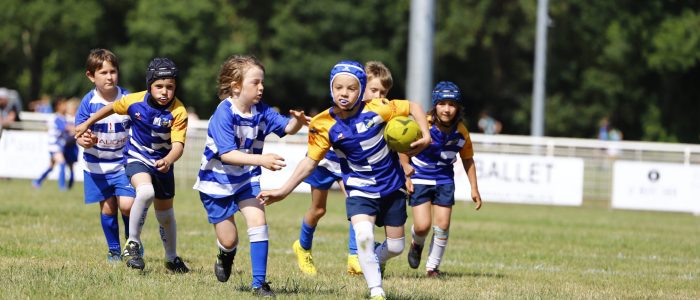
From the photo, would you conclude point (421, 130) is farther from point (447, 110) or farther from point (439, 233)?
point (439, 233)

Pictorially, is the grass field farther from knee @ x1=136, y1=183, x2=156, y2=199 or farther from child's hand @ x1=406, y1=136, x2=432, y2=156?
child's hand @ x1=406, y1=136, x2=432, y2=156

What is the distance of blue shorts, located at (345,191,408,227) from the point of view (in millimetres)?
8008

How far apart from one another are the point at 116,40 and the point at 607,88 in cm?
2619

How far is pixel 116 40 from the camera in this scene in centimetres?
6019

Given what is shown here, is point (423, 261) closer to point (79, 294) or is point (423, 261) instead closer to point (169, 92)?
point (169, 92)

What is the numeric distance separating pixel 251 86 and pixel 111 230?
2.68 metres

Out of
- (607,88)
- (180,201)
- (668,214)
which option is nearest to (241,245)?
(180,201)

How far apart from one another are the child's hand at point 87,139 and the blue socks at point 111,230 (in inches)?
30.1

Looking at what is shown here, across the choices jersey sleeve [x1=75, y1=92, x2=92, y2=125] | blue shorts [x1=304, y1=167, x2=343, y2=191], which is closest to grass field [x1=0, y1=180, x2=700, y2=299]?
blue shorts [x1=304, y1=167, x2=343, y2=191]

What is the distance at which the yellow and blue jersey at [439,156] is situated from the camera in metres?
10.3

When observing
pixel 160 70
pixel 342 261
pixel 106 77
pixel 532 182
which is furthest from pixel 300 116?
pixel 532 182

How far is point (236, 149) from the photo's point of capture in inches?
322

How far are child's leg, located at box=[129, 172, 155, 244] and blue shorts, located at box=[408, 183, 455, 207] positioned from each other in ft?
7.94

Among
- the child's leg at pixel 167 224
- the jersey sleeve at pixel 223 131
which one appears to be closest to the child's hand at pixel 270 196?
the jersey sleeve at pixel 223 131
